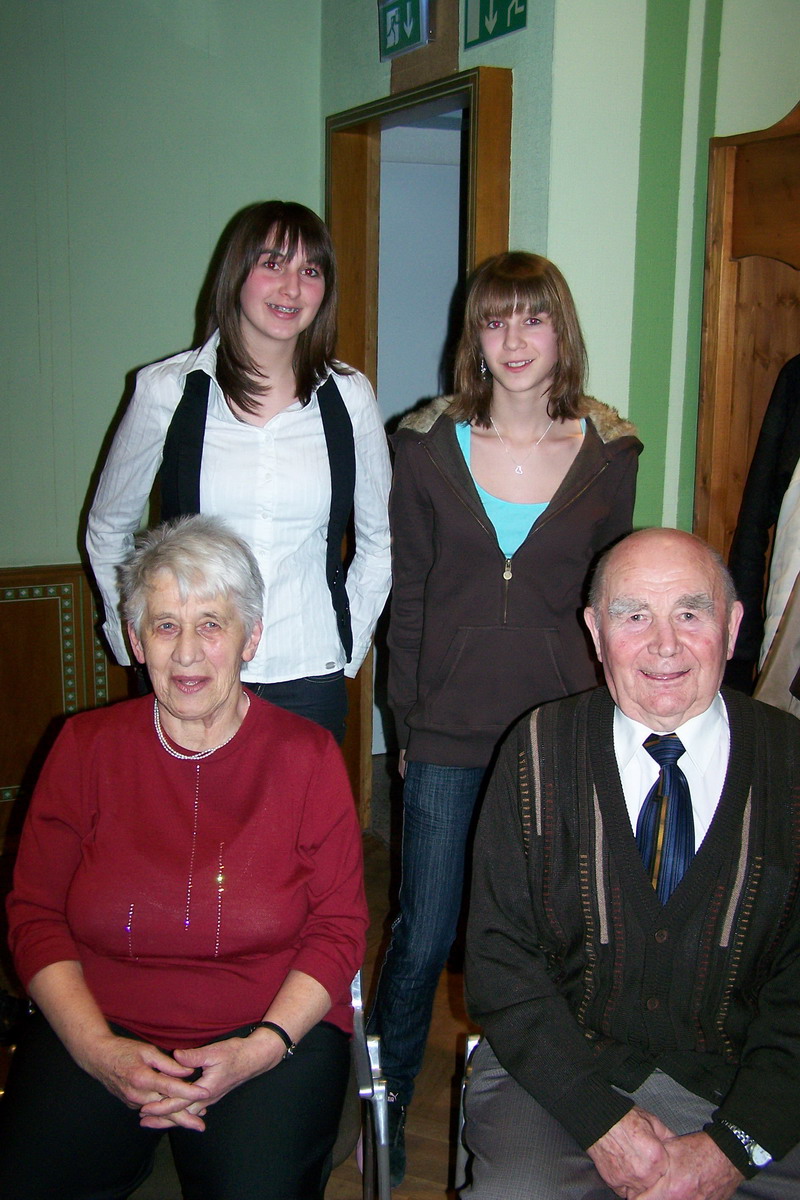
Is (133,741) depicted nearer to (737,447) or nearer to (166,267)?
(737,447)

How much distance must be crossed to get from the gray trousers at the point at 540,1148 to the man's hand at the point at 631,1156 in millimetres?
35

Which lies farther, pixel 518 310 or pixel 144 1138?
pixel 518 310

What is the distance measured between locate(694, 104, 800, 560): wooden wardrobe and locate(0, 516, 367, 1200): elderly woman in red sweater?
1.57 m

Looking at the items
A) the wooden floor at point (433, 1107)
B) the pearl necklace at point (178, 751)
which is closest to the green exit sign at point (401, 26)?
the pearl necklace at point (178, 751)

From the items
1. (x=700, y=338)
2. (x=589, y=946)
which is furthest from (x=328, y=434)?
(x=700, y=338)

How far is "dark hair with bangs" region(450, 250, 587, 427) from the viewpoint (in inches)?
74.9

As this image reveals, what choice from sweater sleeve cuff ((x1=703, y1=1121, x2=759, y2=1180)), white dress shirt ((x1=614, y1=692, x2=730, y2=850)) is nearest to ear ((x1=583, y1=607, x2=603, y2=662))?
white dress shirt ((x1=614, y1=692, x2=730, y2=850))

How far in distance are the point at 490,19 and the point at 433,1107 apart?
2.60 m

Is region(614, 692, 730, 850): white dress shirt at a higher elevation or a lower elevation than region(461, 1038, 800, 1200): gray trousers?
higher

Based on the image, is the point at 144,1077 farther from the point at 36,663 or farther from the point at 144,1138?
the point at 36,663

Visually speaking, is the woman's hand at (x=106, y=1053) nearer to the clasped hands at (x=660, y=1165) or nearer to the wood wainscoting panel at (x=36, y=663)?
the clasped hands at (x=660, y=1165)

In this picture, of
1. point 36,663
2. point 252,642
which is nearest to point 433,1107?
point 252,642

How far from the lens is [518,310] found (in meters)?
1.91

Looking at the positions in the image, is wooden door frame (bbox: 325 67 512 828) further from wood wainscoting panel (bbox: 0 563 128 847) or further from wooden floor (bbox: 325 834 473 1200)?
wood wainscoting panel (bbox: 0 563 128 847)
